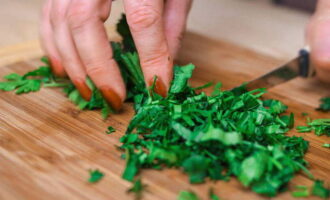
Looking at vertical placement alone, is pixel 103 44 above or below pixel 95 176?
above

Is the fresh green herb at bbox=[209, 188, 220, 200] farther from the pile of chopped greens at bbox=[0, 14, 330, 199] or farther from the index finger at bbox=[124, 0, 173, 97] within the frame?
the index finger at bbox=[124, 0, 173, 97]

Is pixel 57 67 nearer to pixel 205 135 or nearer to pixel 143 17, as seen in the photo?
pixel 143 17

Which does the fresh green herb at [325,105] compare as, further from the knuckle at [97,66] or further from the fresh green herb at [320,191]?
the knuckle at [97,66]

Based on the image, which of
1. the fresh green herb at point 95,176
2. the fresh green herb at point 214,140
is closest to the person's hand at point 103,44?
the fresh green herb at point 214,140

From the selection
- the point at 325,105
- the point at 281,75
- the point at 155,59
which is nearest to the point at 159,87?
the point at 155,59

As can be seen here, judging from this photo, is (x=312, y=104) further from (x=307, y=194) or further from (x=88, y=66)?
(x=88, y=66)

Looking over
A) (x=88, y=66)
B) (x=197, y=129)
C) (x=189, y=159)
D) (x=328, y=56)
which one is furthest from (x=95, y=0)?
(x=328, y=56)

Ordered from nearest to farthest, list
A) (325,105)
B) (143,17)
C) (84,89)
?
(143,17) < (84,89) < (325,105)
